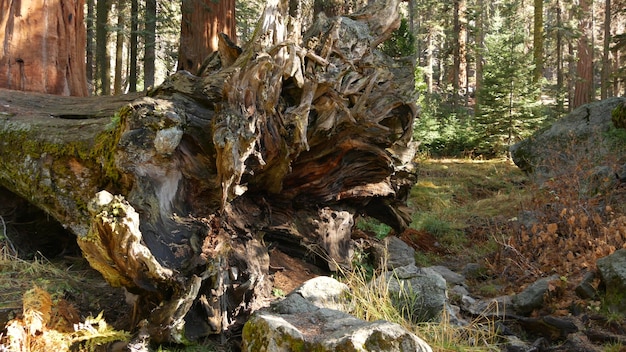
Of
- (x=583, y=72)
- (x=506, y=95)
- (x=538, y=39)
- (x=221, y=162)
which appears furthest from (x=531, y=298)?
(x=583, y=72)

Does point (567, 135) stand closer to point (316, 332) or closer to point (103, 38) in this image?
point (316, 332)

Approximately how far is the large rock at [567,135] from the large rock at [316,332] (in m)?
8.42

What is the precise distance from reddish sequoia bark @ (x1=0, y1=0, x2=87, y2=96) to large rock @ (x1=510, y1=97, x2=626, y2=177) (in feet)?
29.6

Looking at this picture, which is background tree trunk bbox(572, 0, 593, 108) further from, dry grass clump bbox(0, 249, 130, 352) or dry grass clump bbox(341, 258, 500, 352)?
dry grass clump bbox(0, 249, 130, 352)

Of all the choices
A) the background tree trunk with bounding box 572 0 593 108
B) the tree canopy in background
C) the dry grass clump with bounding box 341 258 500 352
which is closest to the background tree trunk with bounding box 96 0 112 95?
the tree canopy in background

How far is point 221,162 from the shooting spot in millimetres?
4562

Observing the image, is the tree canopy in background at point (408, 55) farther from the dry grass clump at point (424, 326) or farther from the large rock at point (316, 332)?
the large rock at point (316, 332)

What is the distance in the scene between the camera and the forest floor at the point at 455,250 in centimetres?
435

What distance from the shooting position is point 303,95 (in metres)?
5.61

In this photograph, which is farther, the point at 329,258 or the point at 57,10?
the point at 57,10

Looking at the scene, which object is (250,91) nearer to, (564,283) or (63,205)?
(63,205)

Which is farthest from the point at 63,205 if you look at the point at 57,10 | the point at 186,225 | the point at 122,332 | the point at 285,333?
the point at 57,10

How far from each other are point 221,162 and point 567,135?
9919 mm

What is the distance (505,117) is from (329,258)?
12.4 meters
